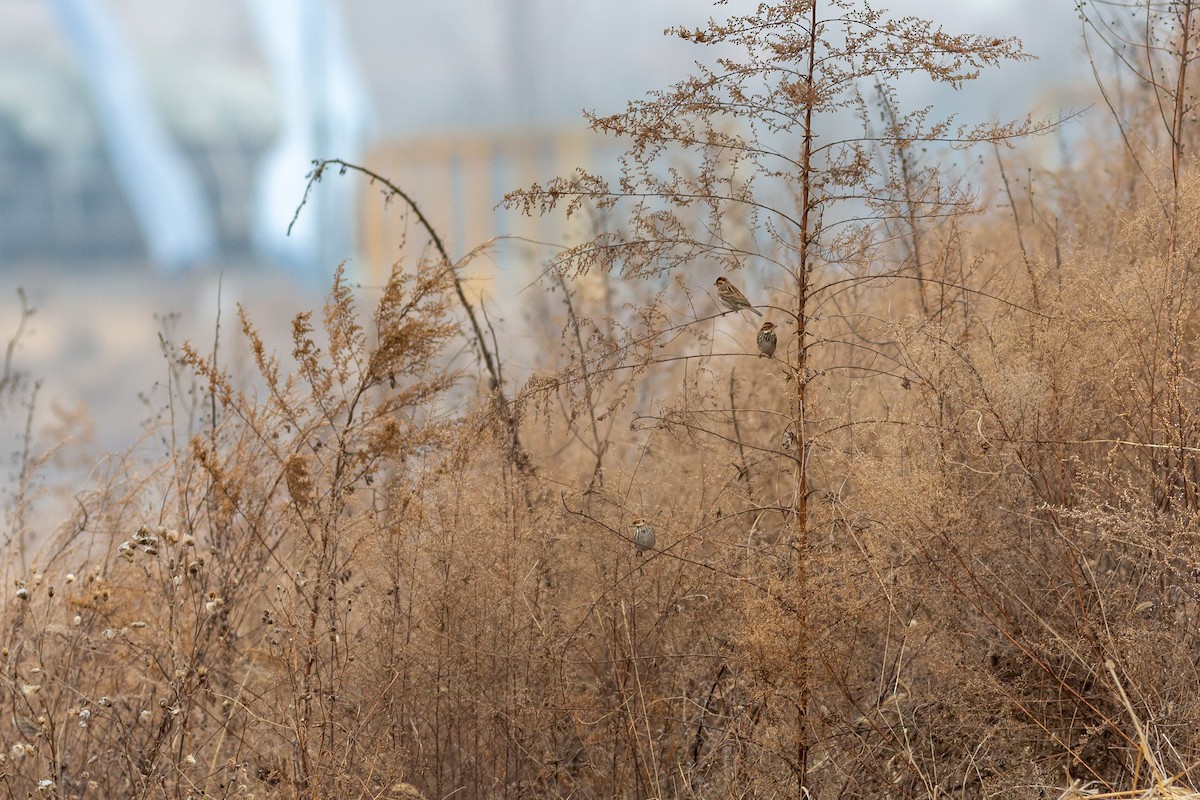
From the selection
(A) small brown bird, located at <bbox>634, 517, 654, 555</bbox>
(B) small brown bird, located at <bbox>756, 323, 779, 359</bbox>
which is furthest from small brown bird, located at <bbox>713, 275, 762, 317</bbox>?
(A) small brown bird, located at <bbox>634, 517, 654, 555</bbox>

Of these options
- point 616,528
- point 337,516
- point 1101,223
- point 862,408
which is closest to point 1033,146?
point 1101,223

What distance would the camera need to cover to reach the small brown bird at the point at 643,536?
1855mm

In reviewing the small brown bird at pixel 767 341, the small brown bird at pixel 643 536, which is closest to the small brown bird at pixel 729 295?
the small brown bird at pixel 767 341

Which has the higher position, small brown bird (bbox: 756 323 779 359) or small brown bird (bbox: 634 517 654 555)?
small brown bird (bbox: 756 323 779 359)

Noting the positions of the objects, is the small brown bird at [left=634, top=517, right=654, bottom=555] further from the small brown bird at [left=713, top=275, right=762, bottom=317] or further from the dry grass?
the small brown bird at [left=713, top=275, right=762, bottom=317]

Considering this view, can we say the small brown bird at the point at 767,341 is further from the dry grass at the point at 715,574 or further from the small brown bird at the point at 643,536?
the small brown bird at the point at 643,536

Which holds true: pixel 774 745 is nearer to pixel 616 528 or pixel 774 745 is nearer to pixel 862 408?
pixel 616 528

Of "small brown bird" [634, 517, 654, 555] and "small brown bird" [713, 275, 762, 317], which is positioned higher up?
"small brown bird" [713, 275, 762, 317]

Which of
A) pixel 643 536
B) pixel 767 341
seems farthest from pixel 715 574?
pixel 767 341

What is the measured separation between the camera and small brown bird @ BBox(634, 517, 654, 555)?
1855 mm

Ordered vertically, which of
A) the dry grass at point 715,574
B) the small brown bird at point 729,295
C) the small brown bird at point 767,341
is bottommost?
the dry grass at point 715,574

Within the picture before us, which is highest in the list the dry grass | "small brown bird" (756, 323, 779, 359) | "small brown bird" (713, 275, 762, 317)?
"small brown bird" (713, 275, 762, 317)

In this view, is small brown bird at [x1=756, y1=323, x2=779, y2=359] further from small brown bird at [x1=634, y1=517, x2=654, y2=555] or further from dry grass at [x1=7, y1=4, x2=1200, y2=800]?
small brown bird at [x1=634, y1=517, x2=654, y2=555]

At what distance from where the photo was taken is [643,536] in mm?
1862
